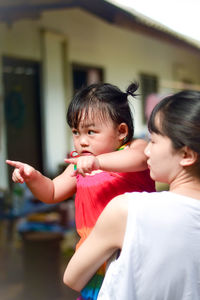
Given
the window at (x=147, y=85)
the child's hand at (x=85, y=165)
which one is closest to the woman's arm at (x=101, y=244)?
the child's hand at (x=85, y=165)

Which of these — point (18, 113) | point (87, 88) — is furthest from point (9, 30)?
point (87, 88)

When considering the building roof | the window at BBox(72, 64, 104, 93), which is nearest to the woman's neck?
the building roof

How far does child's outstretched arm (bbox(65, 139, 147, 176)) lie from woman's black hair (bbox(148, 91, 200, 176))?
0.18 m

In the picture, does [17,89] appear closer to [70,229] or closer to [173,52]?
[70,229]

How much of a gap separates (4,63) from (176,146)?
4.71 metres

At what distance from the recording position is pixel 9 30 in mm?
5582

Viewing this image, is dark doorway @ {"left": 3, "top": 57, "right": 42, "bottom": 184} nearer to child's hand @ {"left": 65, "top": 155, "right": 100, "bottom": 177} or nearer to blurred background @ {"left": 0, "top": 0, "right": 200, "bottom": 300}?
blurred background @ {"left": 0, "top": 0, "right": 200, "bottom": 300}

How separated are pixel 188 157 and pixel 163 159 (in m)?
0.07

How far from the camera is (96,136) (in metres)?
1.53

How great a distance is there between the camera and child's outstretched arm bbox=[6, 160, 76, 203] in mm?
1517

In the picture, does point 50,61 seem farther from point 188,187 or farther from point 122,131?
point 188,187

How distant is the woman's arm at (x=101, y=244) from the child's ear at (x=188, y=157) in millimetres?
196

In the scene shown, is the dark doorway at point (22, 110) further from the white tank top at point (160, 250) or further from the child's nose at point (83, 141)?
the white tank top at point (160, 250)

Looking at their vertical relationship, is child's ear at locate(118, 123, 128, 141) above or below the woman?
above
